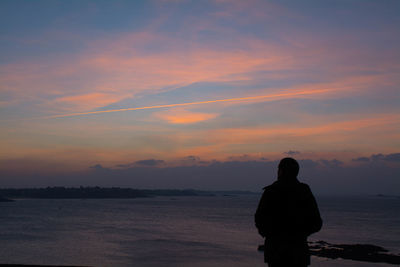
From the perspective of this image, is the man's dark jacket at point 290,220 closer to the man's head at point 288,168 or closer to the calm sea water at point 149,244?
the man's head at point 288,168

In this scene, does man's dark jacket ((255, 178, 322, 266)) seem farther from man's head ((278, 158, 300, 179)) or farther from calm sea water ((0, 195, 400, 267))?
calm sea water ((0, 195, 400, 267))

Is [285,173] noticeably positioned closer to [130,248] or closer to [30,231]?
[130,248]

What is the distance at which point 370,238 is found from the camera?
55.8 metres

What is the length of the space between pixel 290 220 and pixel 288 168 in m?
0.47

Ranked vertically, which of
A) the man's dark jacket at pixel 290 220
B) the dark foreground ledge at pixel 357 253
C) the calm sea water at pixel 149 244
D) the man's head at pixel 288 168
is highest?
the man's head at pixel 288 168

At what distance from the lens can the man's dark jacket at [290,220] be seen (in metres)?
3.76

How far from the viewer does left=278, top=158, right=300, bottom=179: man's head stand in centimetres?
375

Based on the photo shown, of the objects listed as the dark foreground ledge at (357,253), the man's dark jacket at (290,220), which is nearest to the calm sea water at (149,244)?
the dark foreground ledge at (357,253)

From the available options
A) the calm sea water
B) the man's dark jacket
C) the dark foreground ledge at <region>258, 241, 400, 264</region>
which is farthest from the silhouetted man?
the dark foreground ledge at <region>258, 241, 400, 264</region>

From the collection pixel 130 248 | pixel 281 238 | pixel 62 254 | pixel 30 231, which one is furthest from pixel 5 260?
pixel 281 238

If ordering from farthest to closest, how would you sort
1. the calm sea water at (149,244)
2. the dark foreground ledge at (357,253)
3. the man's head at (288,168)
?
the calm sea water at (149,244) → the dark foreground ledge at (357,253) → the man's head at (288,168)

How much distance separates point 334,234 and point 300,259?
2393 inches

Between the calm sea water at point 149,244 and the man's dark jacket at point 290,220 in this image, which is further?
the calm sea water at point 149,244

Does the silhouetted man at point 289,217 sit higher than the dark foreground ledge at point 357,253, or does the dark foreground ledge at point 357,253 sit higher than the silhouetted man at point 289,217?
the silhouetted man at point 289,217
